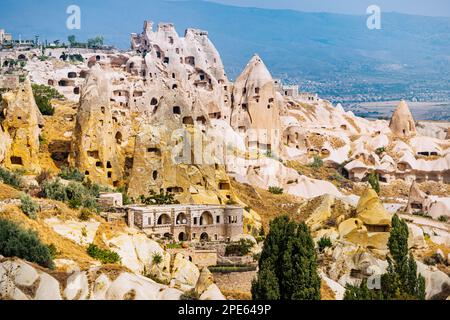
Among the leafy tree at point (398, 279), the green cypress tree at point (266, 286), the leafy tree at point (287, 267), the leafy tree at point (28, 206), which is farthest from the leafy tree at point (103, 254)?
the leafy tree at point (398, 279)

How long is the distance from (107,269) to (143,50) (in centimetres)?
4125

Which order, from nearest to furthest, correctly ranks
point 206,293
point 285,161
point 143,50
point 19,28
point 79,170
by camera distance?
point 206,293, point 79,170, point 19,28, point 285,161, point 143,50

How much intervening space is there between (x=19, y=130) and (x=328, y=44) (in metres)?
50.6

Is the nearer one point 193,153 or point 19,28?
point 193,153

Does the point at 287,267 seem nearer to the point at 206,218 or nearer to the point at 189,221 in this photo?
the point at 189,221

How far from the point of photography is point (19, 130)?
35688 mm

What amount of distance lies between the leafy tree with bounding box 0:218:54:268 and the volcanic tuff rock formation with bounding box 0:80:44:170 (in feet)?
41.9

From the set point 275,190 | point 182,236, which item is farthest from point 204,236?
point 275,190

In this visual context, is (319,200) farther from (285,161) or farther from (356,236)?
(285,161)

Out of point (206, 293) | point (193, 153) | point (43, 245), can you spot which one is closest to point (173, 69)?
point (193, 153)

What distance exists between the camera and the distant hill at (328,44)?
67.2 m

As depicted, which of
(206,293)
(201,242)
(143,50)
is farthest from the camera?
(143,50)

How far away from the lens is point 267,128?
5369 centimetres

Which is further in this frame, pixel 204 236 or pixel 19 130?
pixel 19 130
